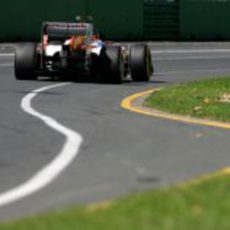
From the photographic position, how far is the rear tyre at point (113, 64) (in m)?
22.1

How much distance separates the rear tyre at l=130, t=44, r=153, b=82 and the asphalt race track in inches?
128

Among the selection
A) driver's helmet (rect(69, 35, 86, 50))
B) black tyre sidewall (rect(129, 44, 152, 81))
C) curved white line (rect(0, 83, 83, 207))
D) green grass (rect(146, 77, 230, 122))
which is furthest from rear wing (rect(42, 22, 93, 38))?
curved white line (rect(0, 83, 83, 207))

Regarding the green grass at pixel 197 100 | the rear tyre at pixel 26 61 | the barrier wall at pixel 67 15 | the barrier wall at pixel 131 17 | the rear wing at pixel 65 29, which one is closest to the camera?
the green grass at pixel 197 100

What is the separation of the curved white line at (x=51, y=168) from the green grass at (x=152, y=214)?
1.07 metres

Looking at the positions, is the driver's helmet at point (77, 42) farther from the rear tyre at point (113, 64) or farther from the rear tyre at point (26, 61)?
the rear tyre at point (26, 61)

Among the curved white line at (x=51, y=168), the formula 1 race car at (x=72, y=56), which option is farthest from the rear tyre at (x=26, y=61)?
the curved white line at (x=51, y=168)

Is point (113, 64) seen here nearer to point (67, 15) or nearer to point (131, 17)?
point (67, 15)

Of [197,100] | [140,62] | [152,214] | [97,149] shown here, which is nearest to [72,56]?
[140,62]

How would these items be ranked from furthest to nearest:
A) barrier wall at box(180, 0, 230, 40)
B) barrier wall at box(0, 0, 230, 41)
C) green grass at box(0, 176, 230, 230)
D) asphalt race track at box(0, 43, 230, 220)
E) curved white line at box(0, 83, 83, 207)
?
barrier wall at box(180, 0, 230, 40), barrier wall at box(0, 0, 230, 41), asphalt race track at box(0, 43, 230, 220), curved white line at box(0, 83, 83, 207), green grass at box(0, 176, 230, 230)

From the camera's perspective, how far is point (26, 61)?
22.2 metres

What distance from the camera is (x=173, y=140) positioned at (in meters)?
11.7

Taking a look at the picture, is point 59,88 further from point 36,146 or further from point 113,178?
point 113,178

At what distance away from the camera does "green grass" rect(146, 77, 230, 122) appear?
48.8ft

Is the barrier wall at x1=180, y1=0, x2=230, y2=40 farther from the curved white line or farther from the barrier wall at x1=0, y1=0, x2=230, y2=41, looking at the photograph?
the curved white line
